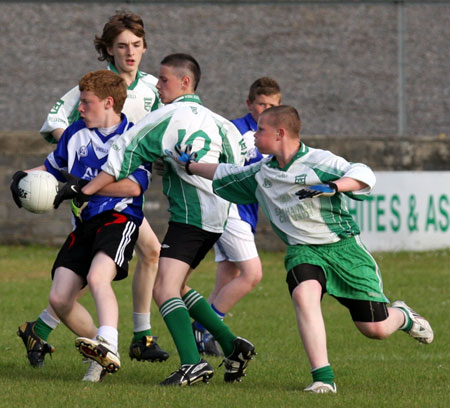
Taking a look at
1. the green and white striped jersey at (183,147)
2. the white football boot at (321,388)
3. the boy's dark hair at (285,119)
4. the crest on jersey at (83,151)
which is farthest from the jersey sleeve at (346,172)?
the crest on jersey at (83,151)

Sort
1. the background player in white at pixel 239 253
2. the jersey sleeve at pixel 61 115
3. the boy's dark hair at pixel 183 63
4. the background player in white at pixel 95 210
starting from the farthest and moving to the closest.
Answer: the background player in white at pixel 239 253
the jersey sleeve at pixel 61 115
the boy's dark hair at pixel 183 63
the background player in white at pixel 95 210

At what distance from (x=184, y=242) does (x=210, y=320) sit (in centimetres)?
55

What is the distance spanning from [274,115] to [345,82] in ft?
44.8

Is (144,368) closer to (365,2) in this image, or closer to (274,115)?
(274,115)

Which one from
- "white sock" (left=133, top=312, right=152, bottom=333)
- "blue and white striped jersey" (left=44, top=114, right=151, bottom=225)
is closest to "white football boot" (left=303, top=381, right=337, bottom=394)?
"blue and white striped jersey" (left=44, top=114, right=151, bottom=225)

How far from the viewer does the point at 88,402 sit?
599 centimetres

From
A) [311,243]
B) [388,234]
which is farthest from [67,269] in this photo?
[388,234]

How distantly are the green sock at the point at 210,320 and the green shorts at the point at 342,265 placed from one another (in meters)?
0.69

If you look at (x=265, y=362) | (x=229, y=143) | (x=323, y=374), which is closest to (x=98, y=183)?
(x=229, y=143)

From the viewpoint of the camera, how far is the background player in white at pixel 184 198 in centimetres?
677

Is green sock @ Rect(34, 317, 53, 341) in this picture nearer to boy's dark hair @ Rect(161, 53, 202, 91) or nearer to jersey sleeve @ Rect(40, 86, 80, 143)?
jersey sleeve @ Rect(40, 86, 80, 143)

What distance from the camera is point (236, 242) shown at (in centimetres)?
877

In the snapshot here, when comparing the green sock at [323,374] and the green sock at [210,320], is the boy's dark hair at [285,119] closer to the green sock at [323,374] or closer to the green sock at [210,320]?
the green sock at [210,320]

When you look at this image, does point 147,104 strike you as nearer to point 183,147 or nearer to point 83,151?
point 83,151
